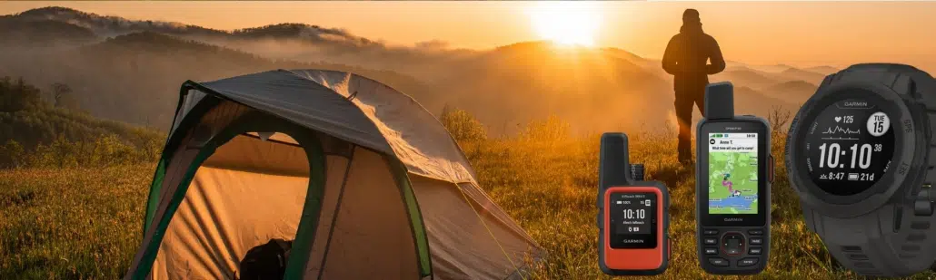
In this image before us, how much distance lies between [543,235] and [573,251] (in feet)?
1.89

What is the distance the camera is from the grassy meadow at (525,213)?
21.5 feet

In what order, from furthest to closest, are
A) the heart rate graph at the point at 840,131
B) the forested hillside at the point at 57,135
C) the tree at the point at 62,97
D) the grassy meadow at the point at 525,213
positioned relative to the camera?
the tree at the point at 62,97 < the forested hillside at the point at 57,135 < the grassy meadow at the point at 525,213 < the heart rate graph at the point at 840,131

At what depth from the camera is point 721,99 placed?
4.59 metres

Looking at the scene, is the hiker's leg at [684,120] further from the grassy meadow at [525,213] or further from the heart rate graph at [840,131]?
the heart rate graph at [840,131]

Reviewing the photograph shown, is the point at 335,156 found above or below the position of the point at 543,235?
above

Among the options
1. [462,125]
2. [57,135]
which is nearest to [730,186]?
[462,125]

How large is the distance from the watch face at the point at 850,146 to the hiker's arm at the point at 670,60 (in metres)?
6.29

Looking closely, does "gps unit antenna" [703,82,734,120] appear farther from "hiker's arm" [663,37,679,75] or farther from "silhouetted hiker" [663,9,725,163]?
"hiker's arm" [663,37,679,75]

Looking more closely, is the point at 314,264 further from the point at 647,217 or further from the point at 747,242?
the point at 747,242

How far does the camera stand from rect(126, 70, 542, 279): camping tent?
19.1ft

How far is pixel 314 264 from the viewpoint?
5754 mm

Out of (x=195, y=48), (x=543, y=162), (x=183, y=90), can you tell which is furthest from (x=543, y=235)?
(x=195, y=48)

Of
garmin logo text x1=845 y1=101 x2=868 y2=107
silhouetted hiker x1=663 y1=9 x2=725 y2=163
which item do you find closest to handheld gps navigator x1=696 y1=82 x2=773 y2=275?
garmin logo text x1=845 y1=101 x2=868 y2=107

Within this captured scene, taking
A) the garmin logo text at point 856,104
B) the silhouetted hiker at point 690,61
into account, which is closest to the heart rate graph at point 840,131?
the garmin logo text at point 856,104
